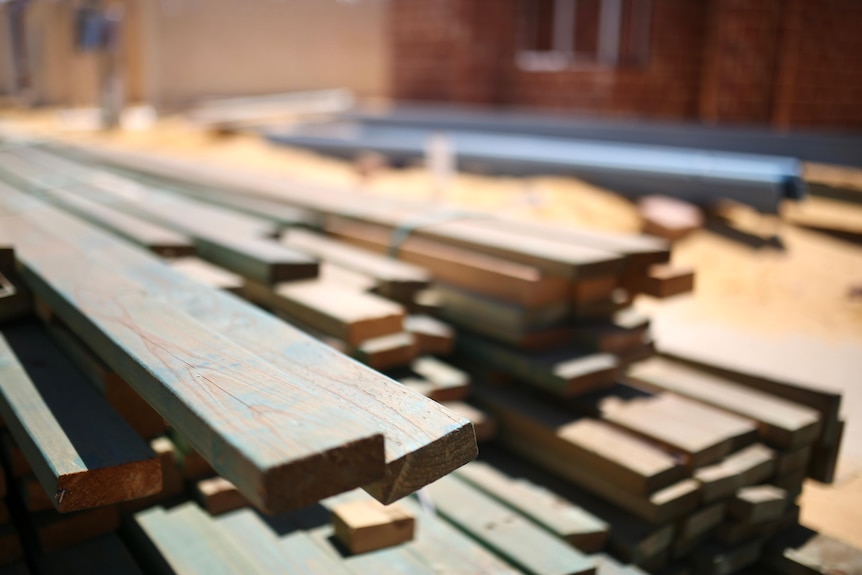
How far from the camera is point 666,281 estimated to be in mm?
2777

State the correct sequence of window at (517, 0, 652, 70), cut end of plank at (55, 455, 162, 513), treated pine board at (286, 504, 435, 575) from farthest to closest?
window at (517, 0, 652, 70)
treated pine board at (286, 504, 435, 575)
cut end of plank at (55, 455, 162, 513)

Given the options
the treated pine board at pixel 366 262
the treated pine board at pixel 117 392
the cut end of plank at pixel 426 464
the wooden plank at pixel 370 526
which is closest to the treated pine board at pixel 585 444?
the treated pine board at pixel 366 262

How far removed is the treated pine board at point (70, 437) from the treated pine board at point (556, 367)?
4.44 feet

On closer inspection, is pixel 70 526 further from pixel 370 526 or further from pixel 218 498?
pixel 370 526

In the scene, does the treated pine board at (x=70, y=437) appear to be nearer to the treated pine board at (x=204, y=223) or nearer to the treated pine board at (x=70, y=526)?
the treated pine board at (x=70, y=526)

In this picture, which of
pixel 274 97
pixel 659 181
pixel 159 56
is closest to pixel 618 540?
pixel 659 181

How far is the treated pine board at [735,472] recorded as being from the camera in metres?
2.34

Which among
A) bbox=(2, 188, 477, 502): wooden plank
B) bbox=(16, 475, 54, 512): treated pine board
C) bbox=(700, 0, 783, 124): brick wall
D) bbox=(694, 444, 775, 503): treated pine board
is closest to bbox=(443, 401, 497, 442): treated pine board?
bbox=(694, 444, 775, 503): treated pine board

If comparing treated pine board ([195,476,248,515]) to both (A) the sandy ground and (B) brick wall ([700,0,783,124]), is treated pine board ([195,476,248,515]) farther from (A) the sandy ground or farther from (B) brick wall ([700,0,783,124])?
(B) brick wall ([700,0,783,124])

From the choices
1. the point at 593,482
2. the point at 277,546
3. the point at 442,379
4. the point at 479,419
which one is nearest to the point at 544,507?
the point at 593,482

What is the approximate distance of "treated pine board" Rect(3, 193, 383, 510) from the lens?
110 centimetres

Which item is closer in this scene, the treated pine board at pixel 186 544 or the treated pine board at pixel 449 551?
the treated pine board at pixel 186 544

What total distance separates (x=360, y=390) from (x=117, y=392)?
0.83m

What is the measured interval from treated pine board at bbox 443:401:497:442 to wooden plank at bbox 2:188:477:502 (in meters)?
0.95
